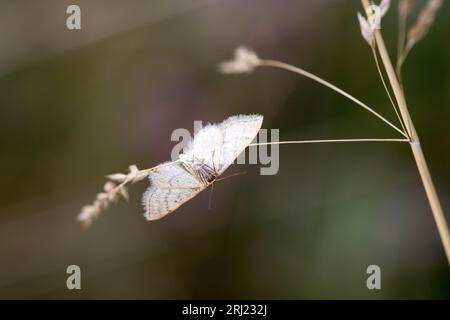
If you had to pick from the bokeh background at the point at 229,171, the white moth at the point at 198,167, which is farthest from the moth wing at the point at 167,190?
the bokeh background at the point at 229,171

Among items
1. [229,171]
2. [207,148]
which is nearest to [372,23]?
[207,148]

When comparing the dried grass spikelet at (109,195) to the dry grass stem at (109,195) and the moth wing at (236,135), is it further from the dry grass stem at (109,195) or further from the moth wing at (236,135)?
the moth wing at (236,135)

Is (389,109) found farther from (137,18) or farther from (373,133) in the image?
(137,18)

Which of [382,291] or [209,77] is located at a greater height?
[209,77]

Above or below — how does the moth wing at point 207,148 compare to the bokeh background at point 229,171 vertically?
below

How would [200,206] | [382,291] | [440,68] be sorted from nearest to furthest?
1. [382,291]
2. [440,68]
3. [200,206]

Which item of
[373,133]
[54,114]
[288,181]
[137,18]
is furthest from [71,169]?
[373,133]

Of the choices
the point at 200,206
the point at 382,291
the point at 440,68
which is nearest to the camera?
the point at 382,291
